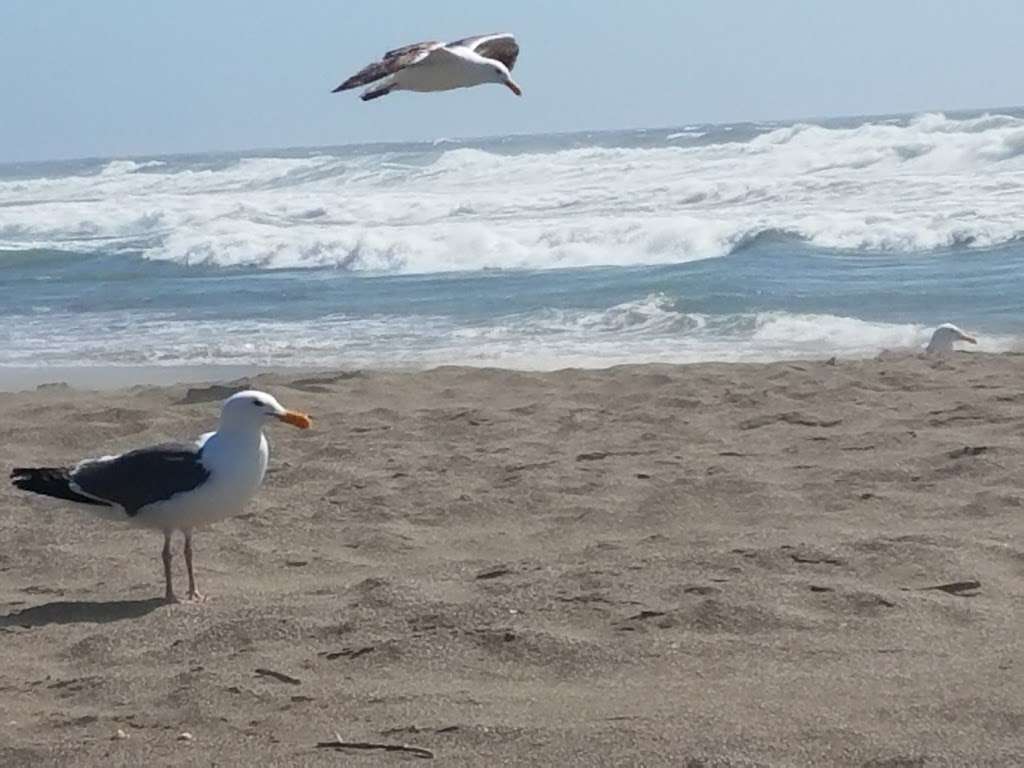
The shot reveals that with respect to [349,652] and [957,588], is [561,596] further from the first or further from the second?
[957,588]

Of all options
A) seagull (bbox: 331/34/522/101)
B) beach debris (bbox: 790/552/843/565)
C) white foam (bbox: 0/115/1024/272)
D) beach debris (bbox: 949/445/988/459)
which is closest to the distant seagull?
seagull (bbox: 331/34/522/101)

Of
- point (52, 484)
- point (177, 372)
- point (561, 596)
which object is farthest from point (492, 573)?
point (177, 372)

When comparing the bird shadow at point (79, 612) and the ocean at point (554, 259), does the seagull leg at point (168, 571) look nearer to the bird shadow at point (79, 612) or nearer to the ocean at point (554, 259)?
the bird shadow at point (79, 612)

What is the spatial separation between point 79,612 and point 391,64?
3.65m

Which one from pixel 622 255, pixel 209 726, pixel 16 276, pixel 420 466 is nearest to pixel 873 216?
pixel 622 255

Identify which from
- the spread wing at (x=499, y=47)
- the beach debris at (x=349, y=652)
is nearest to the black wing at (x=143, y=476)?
the beach debris at (x=349, y=652)

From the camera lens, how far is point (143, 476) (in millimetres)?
4695

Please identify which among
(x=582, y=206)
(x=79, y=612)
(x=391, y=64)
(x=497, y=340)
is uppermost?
(x=391, y=64)

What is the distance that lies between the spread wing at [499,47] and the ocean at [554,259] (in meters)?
1.96

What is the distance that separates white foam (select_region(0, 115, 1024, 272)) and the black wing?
13.4 metres

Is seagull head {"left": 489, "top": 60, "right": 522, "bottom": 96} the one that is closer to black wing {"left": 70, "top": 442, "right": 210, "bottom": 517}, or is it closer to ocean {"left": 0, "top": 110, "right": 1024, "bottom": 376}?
ocean {"left": 0, "top": 110, "right": 1024, "bottom": 376}

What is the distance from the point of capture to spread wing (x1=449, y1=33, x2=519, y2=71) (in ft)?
32.0

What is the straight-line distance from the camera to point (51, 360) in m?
11.7

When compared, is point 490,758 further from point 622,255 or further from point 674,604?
point 622,255
